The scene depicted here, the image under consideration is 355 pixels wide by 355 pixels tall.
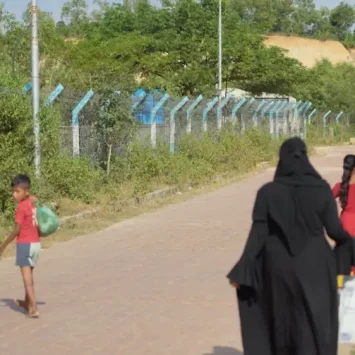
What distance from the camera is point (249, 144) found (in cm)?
Answer: 2880

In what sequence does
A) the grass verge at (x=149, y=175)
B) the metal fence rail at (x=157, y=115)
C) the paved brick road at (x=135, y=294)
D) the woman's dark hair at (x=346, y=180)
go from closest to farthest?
1. the paved brick road at (x=135, y=294)
2. the woman's dark hair at (x=346, y=180)
3. the grass verge at (x=149, y=175)
4. the metal fence rail at (x=157, y=115)

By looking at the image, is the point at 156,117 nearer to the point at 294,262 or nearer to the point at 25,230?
the point at 25,230

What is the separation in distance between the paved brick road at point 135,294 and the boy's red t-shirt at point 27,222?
706mm

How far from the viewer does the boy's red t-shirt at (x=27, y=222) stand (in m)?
7.93

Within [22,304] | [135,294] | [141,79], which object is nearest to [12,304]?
[22,304]

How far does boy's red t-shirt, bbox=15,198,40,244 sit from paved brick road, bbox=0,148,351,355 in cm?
71

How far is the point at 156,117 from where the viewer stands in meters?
22.4

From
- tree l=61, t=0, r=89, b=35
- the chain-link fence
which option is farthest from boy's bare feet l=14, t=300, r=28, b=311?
tree l=61, t=0, r=89, b=35

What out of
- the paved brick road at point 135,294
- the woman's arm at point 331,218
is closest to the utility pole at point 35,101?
the paved brick road at point 135,294

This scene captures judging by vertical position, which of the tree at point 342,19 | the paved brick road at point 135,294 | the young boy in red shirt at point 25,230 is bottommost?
the paved brick road at point 135,294

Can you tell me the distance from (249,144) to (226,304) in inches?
805

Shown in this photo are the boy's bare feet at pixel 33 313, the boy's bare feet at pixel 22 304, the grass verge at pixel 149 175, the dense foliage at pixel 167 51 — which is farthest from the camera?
the dense foliage at pixel 167 51

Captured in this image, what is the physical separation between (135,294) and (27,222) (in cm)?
159

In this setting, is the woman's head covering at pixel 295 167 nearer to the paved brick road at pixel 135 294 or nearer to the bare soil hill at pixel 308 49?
the paved brick road at pixel 135 294
